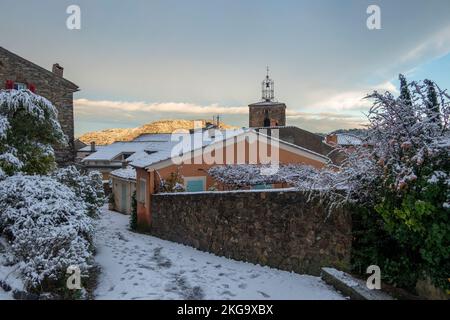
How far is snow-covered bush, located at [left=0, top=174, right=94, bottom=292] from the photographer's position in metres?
5.96

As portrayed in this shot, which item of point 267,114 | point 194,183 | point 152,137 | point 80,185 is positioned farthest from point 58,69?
point 267,114

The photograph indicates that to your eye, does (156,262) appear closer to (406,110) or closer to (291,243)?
(291,243)

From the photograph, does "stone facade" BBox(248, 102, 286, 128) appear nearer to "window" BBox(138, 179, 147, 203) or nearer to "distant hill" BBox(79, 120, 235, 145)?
"window" BBox(138, 179, 147, 203)

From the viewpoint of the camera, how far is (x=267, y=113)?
42.7 m

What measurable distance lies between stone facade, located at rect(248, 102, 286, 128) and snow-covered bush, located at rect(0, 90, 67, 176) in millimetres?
33095

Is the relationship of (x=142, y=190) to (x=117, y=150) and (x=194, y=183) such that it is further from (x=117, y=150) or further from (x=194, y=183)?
(x=117, y=150)

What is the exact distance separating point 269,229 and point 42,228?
4857mm

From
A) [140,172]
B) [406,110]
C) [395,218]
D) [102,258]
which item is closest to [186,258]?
[102,258]

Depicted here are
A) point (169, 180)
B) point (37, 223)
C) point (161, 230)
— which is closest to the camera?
point (37, 223)

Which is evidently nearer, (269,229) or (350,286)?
(350,286)

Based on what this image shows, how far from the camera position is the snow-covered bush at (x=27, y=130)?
9852mm

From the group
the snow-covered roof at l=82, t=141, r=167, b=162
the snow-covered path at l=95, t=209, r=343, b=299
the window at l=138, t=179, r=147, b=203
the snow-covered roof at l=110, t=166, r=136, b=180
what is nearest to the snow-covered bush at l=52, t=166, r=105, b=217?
the snow-covered path at l=95, t=209, r=343, b=299
